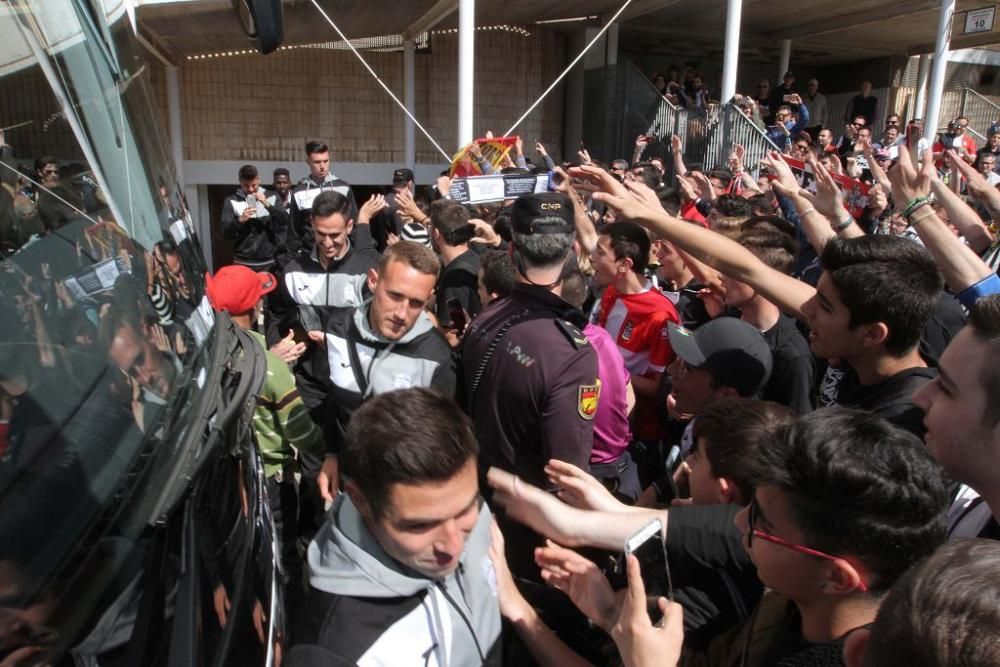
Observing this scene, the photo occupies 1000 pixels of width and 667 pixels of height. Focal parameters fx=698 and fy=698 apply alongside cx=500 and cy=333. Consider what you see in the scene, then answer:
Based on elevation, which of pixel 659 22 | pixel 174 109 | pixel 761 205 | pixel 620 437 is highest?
pixel 659 22

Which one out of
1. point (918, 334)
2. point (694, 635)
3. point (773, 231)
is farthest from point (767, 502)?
point (773, 231)

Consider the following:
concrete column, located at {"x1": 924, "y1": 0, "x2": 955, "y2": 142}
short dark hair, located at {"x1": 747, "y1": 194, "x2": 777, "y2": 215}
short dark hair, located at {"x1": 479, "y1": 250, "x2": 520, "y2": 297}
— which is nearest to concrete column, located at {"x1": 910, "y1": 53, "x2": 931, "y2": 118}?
concrete column, located at {"x1": 924, "y1": 0, "x2": 955, "y2": 142}

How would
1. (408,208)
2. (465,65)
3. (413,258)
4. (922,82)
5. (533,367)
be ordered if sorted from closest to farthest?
(533,367)
(413,258)
(408,208)
(465,65)
(922,82)

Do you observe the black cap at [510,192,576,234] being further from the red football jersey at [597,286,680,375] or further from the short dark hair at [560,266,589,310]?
the red football jersey at [597,286,680,375]

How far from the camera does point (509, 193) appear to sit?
4.60m

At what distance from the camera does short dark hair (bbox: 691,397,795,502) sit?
6.01 ft

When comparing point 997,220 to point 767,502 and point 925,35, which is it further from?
point 925,35

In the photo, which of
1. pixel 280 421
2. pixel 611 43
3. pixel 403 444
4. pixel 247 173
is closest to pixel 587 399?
pixel 403 444

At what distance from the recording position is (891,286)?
7.32 feet

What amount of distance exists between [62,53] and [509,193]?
3036 mm

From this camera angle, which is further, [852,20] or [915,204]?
[852,20]

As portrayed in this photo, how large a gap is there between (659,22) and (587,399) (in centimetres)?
1400

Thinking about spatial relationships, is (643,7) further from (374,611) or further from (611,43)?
(374,611)

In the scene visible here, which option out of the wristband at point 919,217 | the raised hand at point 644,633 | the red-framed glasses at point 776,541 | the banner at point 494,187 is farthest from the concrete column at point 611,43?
the raised hand at point 644,633
